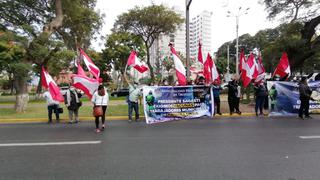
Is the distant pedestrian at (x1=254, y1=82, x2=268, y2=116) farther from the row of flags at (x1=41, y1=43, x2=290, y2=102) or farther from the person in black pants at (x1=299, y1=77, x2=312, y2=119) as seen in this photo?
the person in black pants at (x1=299, y1=77, x2=312, y2=119)

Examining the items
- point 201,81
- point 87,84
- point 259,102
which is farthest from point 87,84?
point 259,102

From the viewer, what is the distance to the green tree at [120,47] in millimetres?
50531

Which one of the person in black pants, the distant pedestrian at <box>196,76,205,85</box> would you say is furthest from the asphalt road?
the distant pedestrian at <box>196,76,205,85</box>

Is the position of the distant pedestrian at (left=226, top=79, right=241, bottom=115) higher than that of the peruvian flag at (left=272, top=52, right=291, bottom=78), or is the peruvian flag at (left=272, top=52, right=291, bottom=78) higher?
the peruvian flag at (left=272, top=52, right=291, bottom=78)

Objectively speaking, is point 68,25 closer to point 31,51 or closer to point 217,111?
point 31,51

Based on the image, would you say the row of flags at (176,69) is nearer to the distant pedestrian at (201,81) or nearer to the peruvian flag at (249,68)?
the peruvian flag at (249,68)

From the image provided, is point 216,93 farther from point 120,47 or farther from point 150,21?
point 120,47

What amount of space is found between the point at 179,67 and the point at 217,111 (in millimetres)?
2502

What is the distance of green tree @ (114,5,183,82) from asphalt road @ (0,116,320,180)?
30.9 meters

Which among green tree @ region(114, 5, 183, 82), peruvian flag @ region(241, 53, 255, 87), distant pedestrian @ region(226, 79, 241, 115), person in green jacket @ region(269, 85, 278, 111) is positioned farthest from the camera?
green tree @ region(114, 5, 183, 82)

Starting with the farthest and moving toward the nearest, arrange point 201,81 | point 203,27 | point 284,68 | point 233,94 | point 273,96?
point 203,27 < point 201,81 < point 284,68 < point 233,94 < point 273,96

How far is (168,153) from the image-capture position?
7.83m

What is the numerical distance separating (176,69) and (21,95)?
335 inches

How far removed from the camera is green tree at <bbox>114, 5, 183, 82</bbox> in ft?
141
